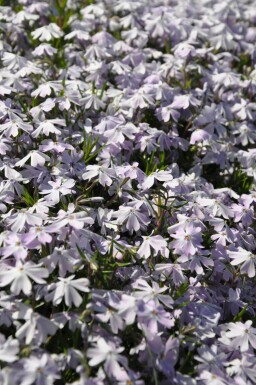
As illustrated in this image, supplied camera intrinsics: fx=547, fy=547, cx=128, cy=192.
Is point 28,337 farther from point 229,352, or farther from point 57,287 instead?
point 229,352

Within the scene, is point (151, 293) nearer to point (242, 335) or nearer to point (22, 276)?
point (242, 335)

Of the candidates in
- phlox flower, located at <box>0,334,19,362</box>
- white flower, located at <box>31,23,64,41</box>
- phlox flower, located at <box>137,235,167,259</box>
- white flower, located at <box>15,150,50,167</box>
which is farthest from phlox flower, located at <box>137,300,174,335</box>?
white flower, located at <box>31,23,64,41</box>

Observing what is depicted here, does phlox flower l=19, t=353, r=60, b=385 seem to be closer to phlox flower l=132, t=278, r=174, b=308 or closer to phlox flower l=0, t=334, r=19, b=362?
phlox flower l=0, t=334, r=19, b=362

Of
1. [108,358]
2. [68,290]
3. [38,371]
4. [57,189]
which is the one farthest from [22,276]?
[57,189]

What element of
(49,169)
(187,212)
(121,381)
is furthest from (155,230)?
(121,381)

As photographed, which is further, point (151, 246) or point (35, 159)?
point (35, 159)

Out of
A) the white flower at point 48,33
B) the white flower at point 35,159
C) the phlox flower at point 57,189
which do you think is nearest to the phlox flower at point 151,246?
the phlox flower at point 57,189

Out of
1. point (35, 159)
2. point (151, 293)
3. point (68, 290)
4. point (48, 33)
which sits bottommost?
point (151, 293)

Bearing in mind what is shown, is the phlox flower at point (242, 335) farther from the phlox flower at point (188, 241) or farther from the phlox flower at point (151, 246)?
the phlox flower at point (151, 246)
